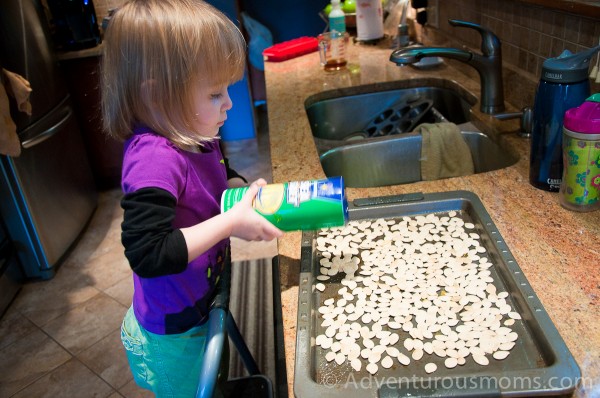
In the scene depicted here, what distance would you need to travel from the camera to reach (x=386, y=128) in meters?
1.87

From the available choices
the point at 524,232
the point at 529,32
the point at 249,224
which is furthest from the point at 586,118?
the point at 529,32

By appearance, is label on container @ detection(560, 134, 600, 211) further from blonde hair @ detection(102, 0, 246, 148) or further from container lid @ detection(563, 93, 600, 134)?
blonde hair @ detection(102, 0, 246, 148)

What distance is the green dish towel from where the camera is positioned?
1461mm

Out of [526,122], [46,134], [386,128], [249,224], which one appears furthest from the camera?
[46,134]

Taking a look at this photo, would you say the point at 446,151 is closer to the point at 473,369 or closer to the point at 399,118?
the point at 399,118

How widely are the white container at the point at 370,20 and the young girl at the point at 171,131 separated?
5.61 ft

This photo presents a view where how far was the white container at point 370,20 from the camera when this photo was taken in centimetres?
247

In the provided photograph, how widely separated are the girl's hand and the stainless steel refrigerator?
1.92m

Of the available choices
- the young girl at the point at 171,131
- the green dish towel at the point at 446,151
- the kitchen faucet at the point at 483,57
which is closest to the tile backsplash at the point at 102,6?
the kitchen faucet at the point at 483,57

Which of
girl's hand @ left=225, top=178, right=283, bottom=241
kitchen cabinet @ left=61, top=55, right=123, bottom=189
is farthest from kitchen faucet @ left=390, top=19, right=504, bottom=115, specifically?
kitchen cabinet @ left=61, top=55, right=123, bottom=189

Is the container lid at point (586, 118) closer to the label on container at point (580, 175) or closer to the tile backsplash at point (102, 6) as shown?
the label on container at point (580, 175)

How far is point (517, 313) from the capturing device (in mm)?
752

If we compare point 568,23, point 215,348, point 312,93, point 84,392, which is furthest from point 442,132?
point 84,392

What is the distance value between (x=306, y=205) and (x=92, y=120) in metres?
2.74
